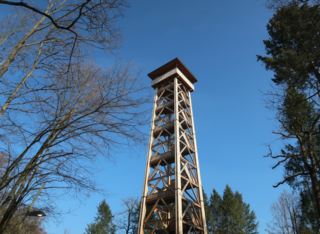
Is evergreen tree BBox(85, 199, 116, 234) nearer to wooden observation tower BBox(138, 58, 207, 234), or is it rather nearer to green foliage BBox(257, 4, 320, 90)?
wooden observation tower BBox(138, 58, 207, 234)

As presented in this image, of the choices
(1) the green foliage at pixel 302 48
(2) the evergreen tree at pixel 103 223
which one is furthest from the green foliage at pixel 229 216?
(1) the green foliage at pixel 302 48

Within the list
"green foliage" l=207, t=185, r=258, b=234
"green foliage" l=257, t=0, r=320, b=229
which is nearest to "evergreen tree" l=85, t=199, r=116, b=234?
"green foliage" l=207, t=185, r=258, b=234

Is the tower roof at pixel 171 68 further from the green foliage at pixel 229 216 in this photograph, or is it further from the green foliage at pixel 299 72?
the green foliage at pixel 229 216

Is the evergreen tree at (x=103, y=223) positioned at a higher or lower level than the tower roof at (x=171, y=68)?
lower

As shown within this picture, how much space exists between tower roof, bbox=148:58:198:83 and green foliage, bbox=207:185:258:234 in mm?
17469

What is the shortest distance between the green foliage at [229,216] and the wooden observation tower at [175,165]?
557 inches

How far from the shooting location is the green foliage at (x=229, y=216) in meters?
25.3

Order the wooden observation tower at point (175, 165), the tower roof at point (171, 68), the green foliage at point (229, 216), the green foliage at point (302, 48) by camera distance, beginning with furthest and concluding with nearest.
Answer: the green foliage at point (229, 216)
the tower roof at point (171, 68)
the wooden observation tower at point (175, 165)
the green foliage at point (302, 48)

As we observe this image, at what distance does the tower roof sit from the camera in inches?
704

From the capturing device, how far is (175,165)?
1216 centimetres

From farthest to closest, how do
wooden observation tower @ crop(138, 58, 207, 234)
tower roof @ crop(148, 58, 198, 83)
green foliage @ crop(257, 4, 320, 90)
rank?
tower roof @ crop(148, 58, 198, 83)
wooden observation tower @ crop(138, 58, 207, 234)
green foliage @ crop(257, 4, 320, 90)

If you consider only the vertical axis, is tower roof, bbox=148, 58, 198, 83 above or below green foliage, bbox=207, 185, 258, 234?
above

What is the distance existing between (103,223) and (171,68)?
25192 mm

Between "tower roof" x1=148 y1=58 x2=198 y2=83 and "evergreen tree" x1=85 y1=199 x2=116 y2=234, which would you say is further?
"evergreen tree" x1=85 y1=199 x2=116 y2=234
